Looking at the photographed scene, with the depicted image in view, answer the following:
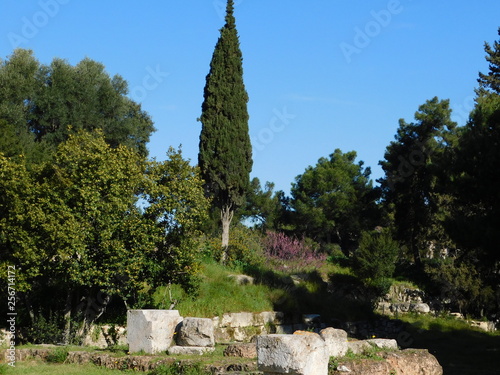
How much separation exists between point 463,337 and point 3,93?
1038 inches

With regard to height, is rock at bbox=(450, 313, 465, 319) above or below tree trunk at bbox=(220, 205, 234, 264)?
below

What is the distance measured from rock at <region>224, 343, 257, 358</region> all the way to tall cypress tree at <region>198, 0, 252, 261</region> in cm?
1633

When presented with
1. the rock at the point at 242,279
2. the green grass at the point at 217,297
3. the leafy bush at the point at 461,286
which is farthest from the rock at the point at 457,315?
the rock at the point at 242,279

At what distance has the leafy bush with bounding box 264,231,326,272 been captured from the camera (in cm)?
3652

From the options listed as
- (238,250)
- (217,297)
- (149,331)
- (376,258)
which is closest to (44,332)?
(149,331)

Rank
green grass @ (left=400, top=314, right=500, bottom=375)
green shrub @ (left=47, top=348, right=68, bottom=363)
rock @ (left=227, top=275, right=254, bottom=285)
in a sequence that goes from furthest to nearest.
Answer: rock @ (left=227, top=275, right=254, bottom=285) < green grass @ (left=400, top=314, right=500, bottom=375) < green shrub @ (left=47, top=348, right=68, bottom=363)

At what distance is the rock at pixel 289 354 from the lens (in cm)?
972

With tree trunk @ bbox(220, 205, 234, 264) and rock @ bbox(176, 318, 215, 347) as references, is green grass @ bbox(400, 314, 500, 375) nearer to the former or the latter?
rock @ bbox(176, 318, 215, 347)

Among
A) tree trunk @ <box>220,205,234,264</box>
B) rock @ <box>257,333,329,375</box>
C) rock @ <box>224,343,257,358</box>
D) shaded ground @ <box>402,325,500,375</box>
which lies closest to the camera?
rock @ <box>257,333,329,375</box>

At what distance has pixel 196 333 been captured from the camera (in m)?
15.1

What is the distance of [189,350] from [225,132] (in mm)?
17461

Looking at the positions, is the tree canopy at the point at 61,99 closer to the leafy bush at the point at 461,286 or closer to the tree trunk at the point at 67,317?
the tree trunk at the point at 67,317

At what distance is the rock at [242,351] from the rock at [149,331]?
67.3 inches

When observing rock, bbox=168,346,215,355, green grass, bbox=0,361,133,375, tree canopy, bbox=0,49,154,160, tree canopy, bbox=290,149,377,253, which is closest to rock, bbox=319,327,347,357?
rock, bbox=168,346,215,355
